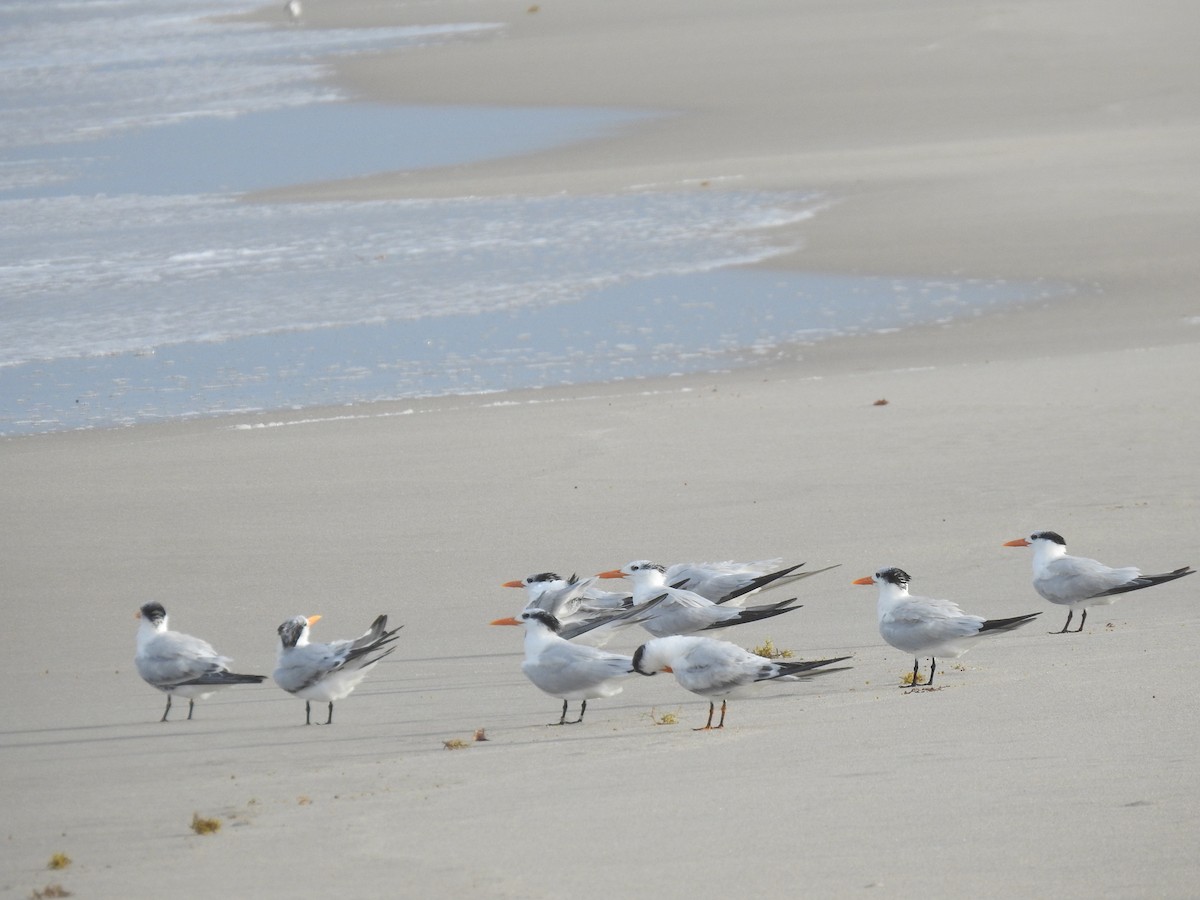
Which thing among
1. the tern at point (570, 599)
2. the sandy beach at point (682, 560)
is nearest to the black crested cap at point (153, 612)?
the sandy beach at point (682, 560)

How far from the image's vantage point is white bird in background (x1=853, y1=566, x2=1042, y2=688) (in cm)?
673

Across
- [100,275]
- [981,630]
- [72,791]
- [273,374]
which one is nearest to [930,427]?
[981,630]

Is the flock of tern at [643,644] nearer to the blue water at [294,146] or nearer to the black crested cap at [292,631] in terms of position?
→ the black crested cap at [292,631]

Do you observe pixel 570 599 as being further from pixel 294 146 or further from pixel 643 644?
pixel 294 146

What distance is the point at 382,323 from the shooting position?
51.1 feet

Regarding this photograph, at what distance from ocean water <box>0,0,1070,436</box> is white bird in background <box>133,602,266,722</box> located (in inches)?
238

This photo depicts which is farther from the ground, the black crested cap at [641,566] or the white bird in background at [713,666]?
the white bird in background at [713,666]

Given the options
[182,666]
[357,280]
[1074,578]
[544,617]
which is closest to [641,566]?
[544,617]

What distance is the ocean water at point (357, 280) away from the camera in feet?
45.3

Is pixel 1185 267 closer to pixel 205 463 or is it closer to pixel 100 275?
pixel 205 463

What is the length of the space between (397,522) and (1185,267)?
31.3 ft

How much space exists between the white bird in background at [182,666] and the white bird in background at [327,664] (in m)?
0.17

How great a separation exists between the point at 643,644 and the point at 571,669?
1.69 feet

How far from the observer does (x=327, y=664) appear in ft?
21.8
